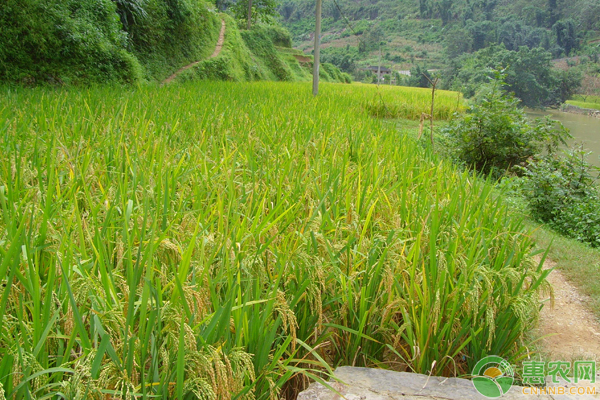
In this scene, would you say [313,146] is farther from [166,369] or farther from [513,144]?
[513,144]

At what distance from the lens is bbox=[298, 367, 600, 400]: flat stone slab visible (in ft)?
4.26

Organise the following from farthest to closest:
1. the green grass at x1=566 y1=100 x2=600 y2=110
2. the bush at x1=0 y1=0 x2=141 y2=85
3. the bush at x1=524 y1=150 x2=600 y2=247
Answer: the green grass at x1=566 y1=100 x2=600 y2=110, the bush at x1=0 y1=0 x2=141 y2=85, the bush at x1=524 y1=150 x2=600 y2=247

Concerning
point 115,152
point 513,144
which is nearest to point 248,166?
point 115,152

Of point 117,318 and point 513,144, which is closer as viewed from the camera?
point 117,318

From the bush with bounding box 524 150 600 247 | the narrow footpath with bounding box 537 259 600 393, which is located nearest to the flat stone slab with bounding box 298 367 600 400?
the narrow footpath with bounding box 537 259 600 393

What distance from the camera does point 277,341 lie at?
1479mm

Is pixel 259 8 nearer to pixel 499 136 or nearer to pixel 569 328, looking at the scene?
pixel 499 136

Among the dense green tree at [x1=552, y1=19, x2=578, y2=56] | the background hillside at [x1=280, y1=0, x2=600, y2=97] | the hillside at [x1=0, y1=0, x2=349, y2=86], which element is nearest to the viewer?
the hillside at [x1=0, y1=0, x2=349, y2=86]

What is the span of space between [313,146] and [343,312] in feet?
6.96

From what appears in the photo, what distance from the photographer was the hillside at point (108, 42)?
7121mm

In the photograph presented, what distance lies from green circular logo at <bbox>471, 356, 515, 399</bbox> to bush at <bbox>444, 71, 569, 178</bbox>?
5286mm

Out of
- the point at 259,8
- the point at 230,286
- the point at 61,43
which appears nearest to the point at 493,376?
the point at 230,286

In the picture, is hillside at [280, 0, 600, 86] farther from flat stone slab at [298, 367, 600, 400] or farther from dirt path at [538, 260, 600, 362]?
flat stone slab at [298, 367, 600, 400]

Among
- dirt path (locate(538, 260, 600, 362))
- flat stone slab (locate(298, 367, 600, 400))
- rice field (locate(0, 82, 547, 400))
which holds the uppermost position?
rice field (locate(0, 82, 547, 400))
